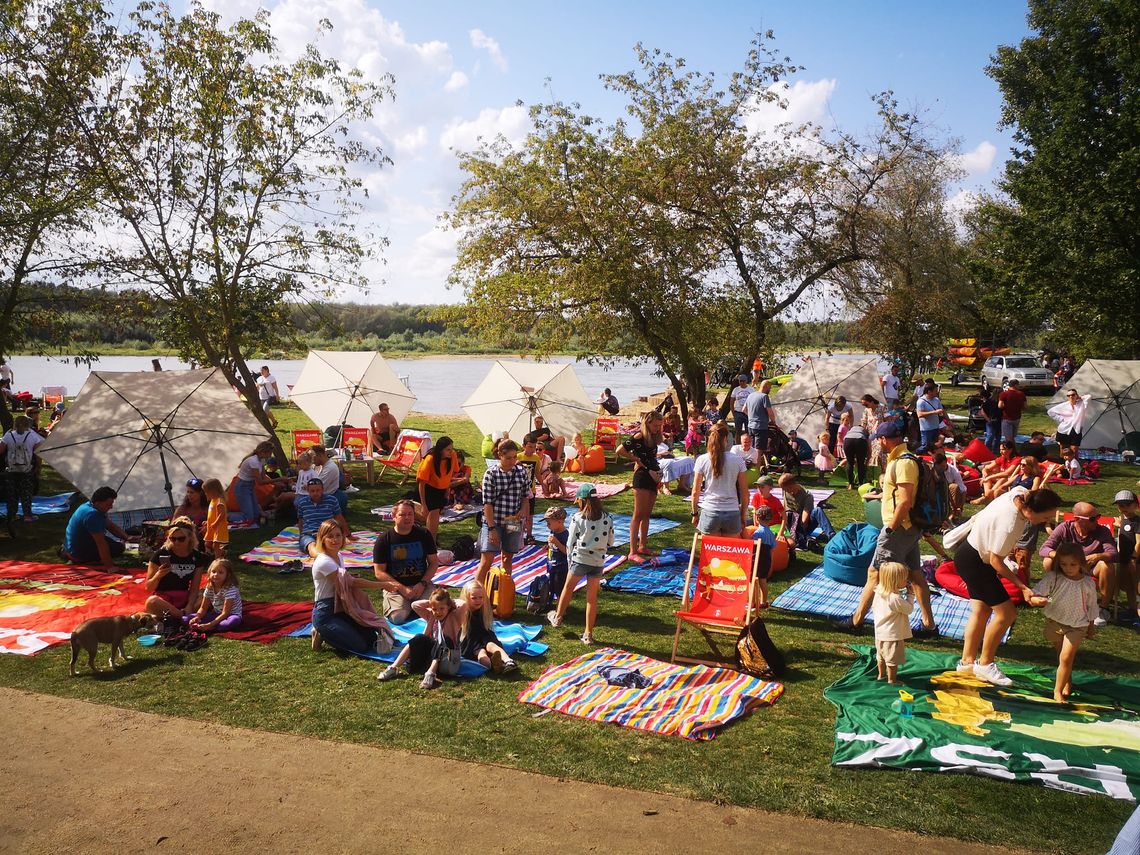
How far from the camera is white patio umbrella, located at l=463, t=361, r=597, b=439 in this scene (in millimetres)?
17266

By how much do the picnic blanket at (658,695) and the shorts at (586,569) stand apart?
2.56 ft

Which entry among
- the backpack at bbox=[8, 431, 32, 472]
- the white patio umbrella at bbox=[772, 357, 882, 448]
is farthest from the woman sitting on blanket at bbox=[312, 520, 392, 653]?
the white patio umbrella at bbox=[772, 357, 882, 448]

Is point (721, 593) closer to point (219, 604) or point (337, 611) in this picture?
point (337, 611)

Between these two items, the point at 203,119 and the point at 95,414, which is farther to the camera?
the point at 203,119

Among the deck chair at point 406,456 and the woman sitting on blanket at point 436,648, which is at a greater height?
the deck chair at point 406,456

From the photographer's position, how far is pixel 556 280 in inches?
762

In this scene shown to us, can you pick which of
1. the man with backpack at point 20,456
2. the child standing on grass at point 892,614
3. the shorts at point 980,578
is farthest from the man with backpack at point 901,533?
the man with backpack at point 20,456

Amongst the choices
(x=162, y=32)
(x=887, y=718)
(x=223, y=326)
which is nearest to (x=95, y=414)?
(x=223, y=326)

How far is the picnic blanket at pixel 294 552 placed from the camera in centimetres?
1007

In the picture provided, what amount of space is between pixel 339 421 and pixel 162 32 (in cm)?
772

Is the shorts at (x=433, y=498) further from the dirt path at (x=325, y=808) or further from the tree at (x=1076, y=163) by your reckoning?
the tree at (x=1076, y=163)

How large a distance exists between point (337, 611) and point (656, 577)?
12.0 ft

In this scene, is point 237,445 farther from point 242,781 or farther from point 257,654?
point 242,781

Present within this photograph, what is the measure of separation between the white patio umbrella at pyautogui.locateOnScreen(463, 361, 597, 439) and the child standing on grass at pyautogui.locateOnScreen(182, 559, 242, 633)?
958 cm
